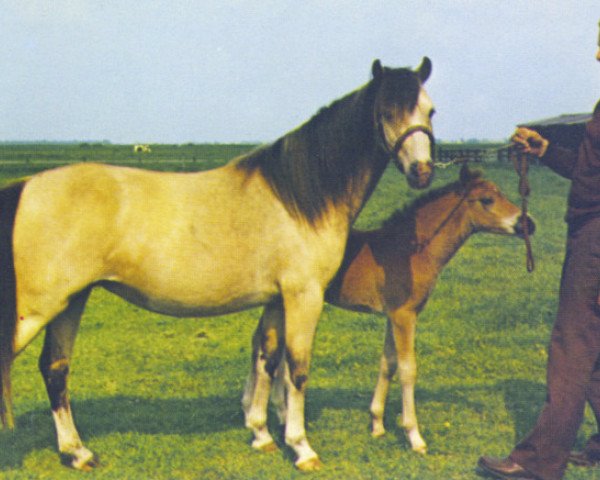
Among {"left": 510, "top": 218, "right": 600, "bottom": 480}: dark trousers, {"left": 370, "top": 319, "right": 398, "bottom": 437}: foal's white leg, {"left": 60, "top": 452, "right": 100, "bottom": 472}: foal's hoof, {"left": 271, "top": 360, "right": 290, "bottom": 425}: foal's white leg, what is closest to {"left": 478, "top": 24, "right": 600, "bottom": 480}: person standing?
{"left": 510, "top": 218, "right": 600, "bottom": 480}: dark trousers

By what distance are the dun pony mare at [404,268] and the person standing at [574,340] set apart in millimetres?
1129

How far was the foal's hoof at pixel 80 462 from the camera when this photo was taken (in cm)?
538

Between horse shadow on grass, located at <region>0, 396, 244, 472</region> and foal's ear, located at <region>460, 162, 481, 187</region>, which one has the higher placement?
foal's ear, located at <region>460, 162, 481, 187</region>

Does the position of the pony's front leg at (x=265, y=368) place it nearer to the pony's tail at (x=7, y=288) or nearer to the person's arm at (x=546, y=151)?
the pony's tail at (x=7, y=288)

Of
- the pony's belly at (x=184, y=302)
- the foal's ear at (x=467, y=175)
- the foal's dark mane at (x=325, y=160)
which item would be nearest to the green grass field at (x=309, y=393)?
the pony's belly at (x=184, y=302)

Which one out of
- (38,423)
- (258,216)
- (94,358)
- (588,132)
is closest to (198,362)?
(94,358)

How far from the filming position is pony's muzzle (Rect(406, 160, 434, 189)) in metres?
4.72

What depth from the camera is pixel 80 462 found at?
212 inches

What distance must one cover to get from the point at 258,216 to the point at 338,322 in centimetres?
580

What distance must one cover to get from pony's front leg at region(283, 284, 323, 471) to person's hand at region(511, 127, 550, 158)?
1.85m

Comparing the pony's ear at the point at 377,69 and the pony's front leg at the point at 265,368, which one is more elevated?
the pony's ear at the point at 377,69

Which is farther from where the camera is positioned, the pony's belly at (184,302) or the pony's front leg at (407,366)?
the pony's front leg at (407,366)

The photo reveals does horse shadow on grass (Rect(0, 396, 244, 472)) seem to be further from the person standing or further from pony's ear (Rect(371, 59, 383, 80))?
pony's ear (Rect(371, 59, 383, 80))

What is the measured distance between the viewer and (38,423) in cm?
648
